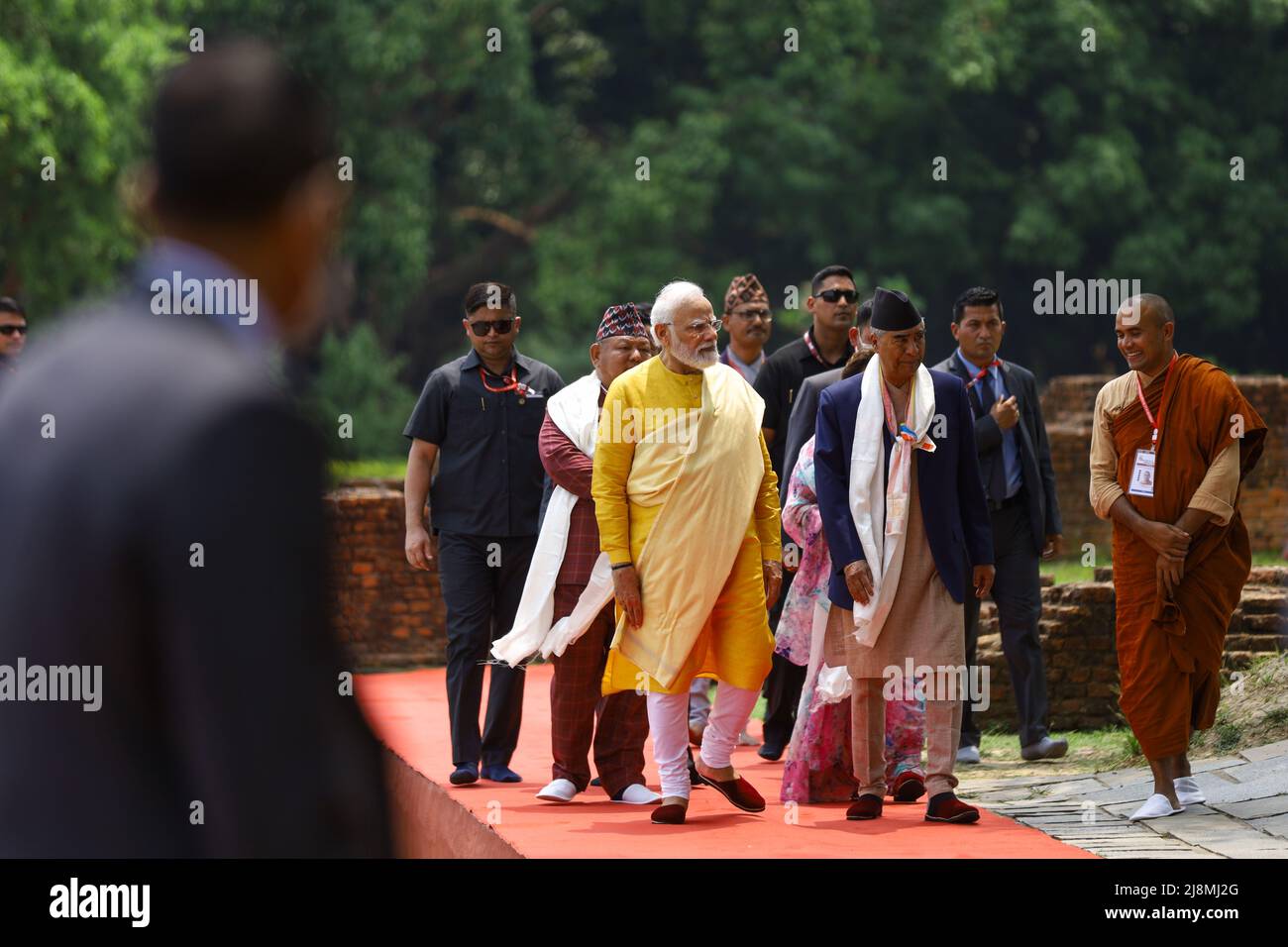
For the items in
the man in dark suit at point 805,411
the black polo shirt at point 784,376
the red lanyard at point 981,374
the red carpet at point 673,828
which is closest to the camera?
the red carpet at point 673,828

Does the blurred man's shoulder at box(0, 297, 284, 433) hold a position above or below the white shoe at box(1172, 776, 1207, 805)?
above

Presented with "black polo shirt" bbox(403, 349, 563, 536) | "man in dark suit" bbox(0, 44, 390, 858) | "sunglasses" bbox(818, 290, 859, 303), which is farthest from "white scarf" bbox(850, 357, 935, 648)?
"man in dark suit" bbox(0, 44, 390, 858)

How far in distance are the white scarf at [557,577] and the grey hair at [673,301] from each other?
71cm

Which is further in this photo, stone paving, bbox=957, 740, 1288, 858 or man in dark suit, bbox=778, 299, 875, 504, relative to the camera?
man in dark suit, bbox=778, 299, 875, 504

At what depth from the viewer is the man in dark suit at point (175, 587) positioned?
1765 millimetres

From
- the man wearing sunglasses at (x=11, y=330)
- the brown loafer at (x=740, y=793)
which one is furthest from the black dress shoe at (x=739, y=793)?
the man wearing sunglasses at (x=11, y=330)

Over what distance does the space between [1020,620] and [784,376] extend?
1.55m

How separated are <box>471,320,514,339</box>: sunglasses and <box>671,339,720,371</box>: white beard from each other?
140 centimetres

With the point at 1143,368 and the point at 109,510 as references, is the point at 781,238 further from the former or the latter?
the point at 109,510

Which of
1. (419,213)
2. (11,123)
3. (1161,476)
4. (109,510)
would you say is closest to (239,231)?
(109,510)

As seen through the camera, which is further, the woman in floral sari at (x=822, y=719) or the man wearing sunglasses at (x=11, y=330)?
the man wearing sunglasses at (x=11, y=330)

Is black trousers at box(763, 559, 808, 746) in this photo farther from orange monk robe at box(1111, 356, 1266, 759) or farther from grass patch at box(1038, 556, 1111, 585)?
grass patch at box(1038, 556, 1111, 585)

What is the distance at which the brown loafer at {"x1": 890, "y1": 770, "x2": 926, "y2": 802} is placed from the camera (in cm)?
730

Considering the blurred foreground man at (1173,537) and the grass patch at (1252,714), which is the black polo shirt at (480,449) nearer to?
the blurred foreground man at (1173,537)
